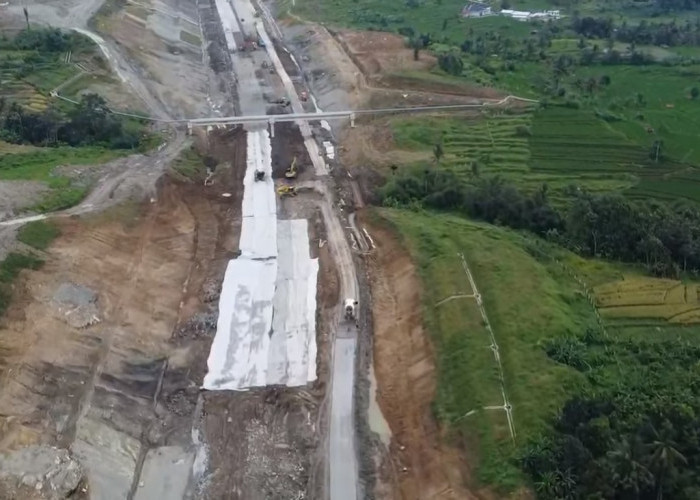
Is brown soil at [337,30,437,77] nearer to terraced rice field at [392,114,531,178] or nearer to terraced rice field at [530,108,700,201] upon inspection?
terraced rice field at [392,114,531,178]

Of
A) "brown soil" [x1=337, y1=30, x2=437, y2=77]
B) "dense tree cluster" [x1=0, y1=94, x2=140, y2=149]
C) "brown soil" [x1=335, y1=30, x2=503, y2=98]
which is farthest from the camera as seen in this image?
"brown soil" [x1=337, y1=30, x2=437, y2=77]

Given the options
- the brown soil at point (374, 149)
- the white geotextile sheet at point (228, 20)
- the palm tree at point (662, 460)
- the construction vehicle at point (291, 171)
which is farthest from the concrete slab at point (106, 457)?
the white geotextile sheet at point (228, 20)

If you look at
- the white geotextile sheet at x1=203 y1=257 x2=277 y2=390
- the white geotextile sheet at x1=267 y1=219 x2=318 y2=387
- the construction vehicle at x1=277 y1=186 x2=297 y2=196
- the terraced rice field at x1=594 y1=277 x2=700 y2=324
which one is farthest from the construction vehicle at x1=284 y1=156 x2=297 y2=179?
the terraced rice field at x1=594 y1=277 x2=700 y2=324

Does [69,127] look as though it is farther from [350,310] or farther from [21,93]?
[350,310]

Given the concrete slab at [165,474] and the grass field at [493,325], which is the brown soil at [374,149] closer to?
the grass field at [493,325]

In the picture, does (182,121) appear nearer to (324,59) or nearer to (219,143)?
(219,143)

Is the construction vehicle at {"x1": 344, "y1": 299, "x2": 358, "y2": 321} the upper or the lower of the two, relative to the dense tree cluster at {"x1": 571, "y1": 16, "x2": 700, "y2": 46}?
lower
